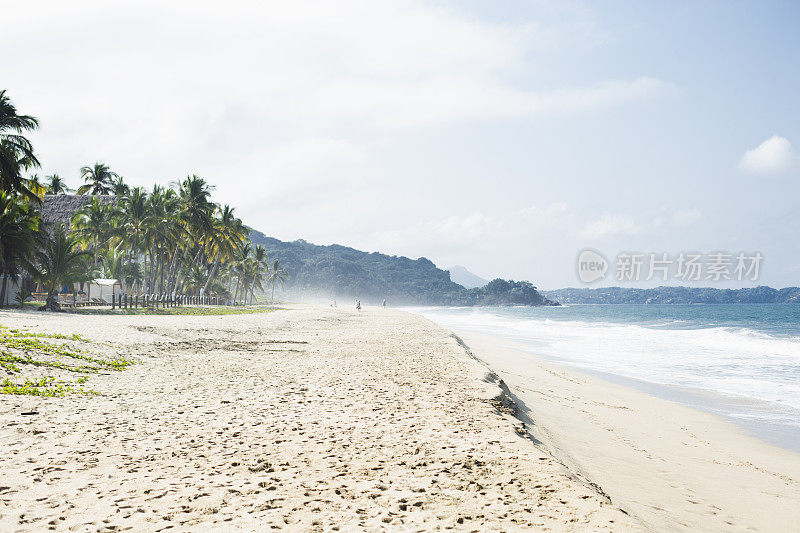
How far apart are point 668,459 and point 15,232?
100 ft

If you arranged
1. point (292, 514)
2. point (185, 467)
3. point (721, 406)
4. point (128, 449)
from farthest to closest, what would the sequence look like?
1. point (721, 406)
2. point (128, 449)
3. point (185, 467)
4. point (292, 514)

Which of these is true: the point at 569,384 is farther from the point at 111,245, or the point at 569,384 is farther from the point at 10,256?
the point at 111,245

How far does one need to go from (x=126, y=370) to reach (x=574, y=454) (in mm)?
9066

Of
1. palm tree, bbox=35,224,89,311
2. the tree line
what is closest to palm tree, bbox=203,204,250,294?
the tree line

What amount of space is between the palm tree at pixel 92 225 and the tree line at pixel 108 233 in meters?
0.10

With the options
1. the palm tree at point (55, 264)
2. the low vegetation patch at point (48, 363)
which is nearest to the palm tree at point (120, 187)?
the palm tree at point (55, 264)

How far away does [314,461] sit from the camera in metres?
5.02

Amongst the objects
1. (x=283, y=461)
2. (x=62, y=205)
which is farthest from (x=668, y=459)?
(x=62, y=205)

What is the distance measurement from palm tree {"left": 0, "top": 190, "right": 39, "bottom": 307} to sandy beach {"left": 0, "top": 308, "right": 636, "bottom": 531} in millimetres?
21712

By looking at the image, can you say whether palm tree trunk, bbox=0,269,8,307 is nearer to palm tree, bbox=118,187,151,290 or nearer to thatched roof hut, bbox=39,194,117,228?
palm tree, bbox=118,187,151,290

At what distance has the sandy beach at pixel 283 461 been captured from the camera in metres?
3.72

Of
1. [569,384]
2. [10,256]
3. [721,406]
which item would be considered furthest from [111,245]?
[721,406]

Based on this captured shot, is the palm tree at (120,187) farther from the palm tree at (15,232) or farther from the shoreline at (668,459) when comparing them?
the shoreline at (668,459)

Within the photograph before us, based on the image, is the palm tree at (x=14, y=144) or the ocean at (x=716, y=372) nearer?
the ocean at (x=716, y=372)
